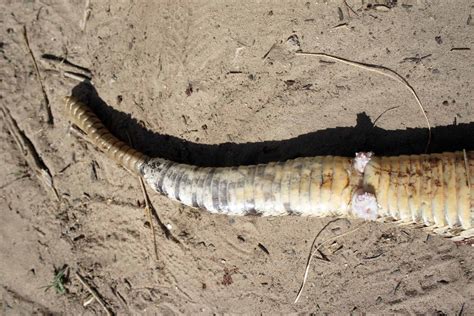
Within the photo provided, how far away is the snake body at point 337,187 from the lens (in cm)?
437

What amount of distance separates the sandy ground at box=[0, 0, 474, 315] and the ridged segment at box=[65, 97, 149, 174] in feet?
0.67

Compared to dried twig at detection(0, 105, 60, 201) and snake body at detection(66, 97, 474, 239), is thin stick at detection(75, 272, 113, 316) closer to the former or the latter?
dried twig at detection(0, 105, 60, 201)

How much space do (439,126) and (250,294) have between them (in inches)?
101

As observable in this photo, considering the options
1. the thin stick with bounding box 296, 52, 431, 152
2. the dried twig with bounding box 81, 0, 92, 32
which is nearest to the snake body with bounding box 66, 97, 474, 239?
the thin stick with bounding box 296, 52, 431, 152

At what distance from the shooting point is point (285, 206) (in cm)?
479

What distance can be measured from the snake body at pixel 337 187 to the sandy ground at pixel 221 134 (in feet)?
1.03

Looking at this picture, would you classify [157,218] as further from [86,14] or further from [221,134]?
[86,14]

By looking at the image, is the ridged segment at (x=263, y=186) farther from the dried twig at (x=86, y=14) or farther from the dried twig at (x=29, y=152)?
the dried twig at (x=86, y=14)

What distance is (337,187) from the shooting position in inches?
180

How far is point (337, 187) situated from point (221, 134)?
1.41 meters

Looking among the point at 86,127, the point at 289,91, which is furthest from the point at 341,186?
the point at 86,127

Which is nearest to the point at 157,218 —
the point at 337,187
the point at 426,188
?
the point at 337,187

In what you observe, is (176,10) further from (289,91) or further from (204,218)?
(204,218)

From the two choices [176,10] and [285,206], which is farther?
[176,10]
